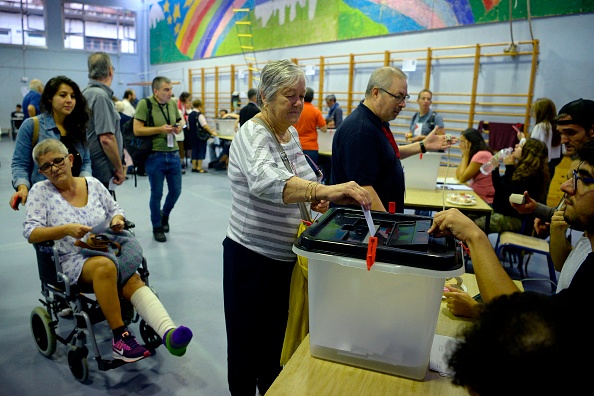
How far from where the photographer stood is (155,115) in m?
4.14

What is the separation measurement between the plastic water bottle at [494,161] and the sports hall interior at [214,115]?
0.58 m

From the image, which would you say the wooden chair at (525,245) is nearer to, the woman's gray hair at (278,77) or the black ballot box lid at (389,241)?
the black ballot box lid at (389,241)

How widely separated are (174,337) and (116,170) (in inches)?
63.8

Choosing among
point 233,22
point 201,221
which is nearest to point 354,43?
point 233,22

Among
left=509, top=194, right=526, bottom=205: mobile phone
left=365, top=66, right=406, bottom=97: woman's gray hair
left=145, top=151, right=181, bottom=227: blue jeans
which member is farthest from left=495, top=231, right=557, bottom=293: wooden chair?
left=145, top=151, right=181, bottom=227: blue jeans

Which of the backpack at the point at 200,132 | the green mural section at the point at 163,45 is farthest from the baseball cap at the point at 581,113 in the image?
the green mural section at the point at 163,45

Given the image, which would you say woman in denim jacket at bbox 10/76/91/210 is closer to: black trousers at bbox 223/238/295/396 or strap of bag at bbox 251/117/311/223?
black trousers at bbox 223/238/295/396

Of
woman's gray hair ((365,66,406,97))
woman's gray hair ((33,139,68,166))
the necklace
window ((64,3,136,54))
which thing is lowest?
woman's gray hair ((33,139,68,166))

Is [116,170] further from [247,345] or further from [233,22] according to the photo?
[233,22]

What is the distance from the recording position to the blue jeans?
414cm

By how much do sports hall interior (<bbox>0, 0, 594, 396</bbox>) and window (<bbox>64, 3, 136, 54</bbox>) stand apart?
4.71 meters

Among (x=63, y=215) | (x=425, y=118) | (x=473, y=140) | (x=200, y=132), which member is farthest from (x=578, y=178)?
(x=200, y=132)

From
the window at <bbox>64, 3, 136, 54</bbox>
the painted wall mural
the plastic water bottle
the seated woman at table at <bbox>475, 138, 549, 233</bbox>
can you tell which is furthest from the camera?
the window at <bbox>64, 3, 136, 54</bbox>

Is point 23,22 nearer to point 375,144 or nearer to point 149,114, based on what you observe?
point 149,114
